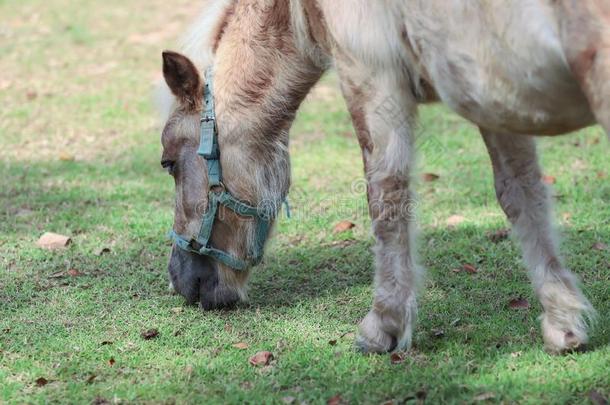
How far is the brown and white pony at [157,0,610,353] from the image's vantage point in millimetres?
3322

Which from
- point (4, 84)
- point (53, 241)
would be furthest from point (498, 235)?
point (4, 84)

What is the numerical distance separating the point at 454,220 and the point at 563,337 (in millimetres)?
2225

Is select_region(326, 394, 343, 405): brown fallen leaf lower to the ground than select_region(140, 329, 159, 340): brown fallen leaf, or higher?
higher

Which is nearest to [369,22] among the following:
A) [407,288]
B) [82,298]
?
[407,288]

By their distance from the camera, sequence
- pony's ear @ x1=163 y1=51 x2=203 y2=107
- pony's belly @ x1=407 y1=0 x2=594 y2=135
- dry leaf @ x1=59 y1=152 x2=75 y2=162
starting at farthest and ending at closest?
dry leaf @ x1=59 y1=152 x2=75 y2=162, pony's ear @ x1=163 y1=51 x2=203 y2=107, pony's belly @ x1=407 y1=0 x2=594 y2=135

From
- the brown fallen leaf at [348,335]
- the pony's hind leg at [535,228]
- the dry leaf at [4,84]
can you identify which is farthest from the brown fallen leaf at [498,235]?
the dry leaf at [4,84]

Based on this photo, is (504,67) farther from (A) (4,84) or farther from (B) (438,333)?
(A) (4,84)

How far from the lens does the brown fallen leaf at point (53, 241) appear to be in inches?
236

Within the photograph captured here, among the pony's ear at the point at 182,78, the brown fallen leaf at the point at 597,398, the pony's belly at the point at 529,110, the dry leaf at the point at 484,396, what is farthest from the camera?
the pony's ear at the point at 182,78

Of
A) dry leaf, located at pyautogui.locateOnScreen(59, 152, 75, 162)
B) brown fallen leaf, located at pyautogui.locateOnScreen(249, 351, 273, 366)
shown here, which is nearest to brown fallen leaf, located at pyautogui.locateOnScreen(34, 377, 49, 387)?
brown fallen leaf, located at pyautogui.locateOnScreen(249, 351, 273, 366)

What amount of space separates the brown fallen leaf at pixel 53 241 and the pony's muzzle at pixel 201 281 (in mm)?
1378

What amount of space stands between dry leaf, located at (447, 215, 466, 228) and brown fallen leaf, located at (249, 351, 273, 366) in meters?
2.24

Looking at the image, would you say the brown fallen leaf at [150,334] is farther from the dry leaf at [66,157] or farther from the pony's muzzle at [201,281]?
the dry leaf at [66,157]

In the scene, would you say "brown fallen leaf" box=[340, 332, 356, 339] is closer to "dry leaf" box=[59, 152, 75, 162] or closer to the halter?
the halter
